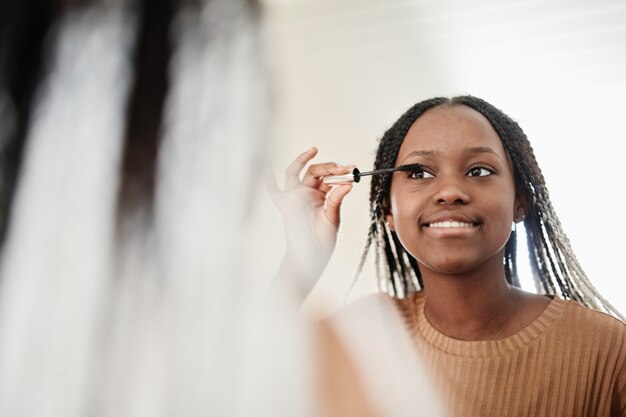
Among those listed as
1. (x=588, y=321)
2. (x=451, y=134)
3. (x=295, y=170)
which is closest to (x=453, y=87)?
(x=451, y=134)

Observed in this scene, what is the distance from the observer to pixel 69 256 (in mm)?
560

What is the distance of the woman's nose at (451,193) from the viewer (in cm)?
62

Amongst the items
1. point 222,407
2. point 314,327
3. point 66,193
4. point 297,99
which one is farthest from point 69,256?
point 297,99

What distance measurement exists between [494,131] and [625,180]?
181mm

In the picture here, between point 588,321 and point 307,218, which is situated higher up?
point 307,218

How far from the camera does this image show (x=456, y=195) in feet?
2.05

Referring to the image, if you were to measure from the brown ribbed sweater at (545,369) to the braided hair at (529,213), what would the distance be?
0.04 metres

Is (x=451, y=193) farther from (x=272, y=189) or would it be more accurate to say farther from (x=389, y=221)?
(x=272, y=189)

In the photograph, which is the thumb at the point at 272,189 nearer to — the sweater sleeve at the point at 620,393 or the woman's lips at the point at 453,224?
the woman's lips at the point at 453,224

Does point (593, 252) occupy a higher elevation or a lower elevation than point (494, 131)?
lower

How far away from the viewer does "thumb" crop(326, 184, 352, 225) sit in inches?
29.1

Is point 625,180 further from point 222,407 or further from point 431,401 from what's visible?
point 222,407

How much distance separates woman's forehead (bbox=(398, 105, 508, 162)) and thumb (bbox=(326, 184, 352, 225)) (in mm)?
86

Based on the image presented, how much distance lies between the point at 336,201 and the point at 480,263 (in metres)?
0.21
